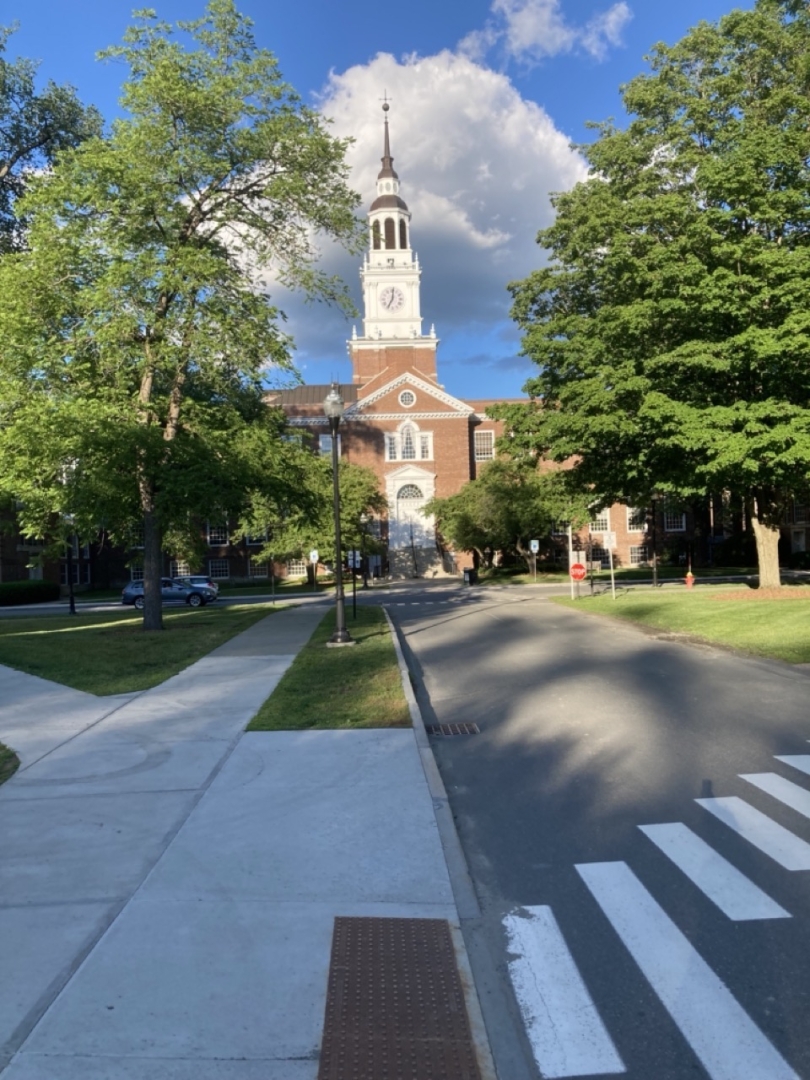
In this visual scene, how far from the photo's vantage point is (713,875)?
16.8 ft

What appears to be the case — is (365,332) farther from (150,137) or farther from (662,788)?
(662,788)

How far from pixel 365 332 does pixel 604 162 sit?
5155 centimetres

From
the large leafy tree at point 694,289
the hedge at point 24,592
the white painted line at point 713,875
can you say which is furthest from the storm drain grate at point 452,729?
the hedge at point 24,592

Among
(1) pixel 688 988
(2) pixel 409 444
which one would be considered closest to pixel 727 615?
(1) pixel 688 988

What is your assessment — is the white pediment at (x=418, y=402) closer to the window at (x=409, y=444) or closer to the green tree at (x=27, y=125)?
the window at (x=409, y=444)

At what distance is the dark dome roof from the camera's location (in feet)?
256

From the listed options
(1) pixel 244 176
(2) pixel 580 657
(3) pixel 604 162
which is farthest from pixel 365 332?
(2) pixel 580 657

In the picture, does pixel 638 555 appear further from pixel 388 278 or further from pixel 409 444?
pixel 388 278

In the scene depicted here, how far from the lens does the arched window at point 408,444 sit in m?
65.0

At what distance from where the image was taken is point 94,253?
63.2 ft

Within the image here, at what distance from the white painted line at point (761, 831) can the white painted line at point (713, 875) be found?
1.13ft

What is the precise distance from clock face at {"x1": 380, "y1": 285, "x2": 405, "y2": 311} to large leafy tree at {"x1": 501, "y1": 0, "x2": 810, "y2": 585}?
4964 cm

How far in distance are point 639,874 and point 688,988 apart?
4.25 ft

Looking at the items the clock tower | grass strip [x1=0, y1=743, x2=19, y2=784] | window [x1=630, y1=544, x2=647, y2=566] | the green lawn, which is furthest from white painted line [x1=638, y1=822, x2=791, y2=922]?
the clock tower
